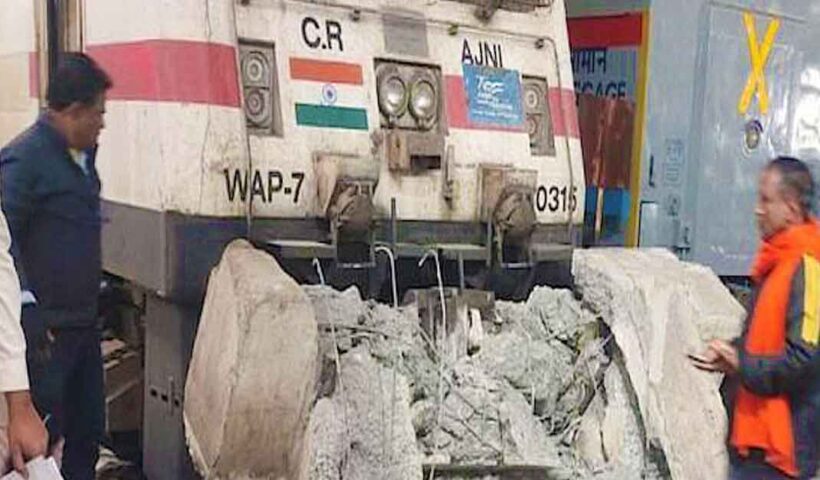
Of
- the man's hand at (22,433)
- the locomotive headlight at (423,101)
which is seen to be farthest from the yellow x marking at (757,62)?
the man's hand at (22,433)

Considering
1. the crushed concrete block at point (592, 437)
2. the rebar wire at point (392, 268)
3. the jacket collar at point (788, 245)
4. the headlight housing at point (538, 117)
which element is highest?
the headlight housing at point (538, 117)

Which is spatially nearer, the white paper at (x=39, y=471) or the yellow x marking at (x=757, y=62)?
the white paper at (x=39, y=471)

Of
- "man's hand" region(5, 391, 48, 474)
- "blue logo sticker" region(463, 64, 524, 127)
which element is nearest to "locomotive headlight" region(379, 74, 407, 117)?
"blue logo sticker" region(463, 64, 524, 127)

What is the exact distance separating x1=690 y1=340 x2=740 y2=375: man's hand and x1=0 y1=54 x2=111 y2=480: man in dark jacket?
76.5 inches

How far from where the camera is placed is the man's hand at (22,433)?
257cm

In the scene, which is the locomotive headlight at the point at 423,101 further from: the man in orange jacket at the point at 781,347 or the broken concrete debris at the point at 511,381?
the man in orange jacket at the point at 781,347

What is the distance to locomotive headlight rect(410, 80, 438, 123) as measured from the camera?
4.35 metres

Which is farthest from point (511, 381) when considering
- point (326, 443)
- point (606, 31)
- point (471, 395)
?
point (606, 31)

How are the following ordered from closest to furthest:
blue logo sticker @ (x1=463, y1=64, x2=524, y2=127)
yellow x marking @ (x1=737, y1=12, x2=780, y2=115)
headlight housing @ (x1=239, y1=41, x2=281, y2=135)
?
headlight housing @ (x1=239, y1=41, x2=281, y2=135), blue logo sticker @ (x1=463, y1=64, x2=524, y2=127), yellow x marking @ (x1=737, y1=12, x2=780, y2=115)

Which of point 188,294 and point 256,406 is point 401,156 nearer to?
point 188,294

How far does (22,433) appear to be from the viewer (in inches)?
102

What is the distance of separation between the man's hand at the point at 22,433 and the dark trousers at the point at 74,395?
3.60 feet

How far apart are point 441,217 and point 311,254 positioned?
0.62m

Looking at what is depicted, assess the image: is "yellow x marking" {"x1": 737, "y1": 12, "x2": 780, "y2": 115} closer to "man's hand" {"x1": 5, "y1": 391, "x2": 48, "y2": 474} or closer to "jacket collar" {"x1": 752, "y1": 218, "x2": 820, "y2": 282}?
"jacket collar" {"x1": 752, "y1": 218, "x2": 820, "y2": 282}
